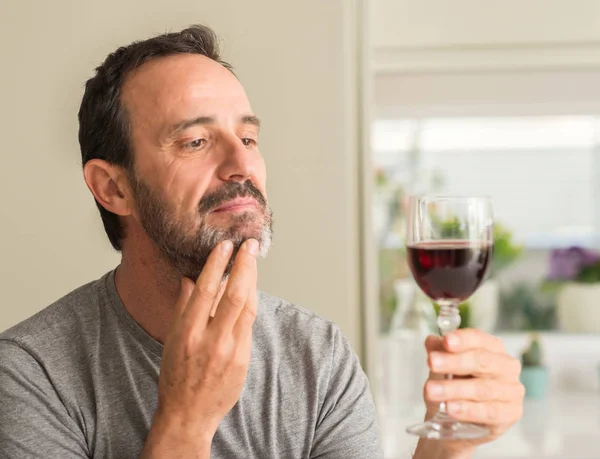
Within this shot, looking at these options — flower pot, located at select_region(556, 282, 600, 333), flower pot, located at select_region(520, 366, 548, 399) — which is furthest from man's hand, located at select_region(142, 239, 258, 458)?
flower pot, located at select_region(556, 282, 600, 333)

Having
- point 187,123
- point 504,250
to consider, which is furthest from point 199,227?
point 504,250

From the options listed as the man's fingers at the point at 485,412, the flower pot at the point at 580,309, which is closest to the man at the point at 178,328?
the man's fingers at the point at 485,412

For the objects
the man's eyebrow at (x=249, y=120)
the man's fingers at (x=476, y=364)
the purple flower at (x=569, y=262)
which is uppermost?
the man's eyebrow at (x=249, y=120)

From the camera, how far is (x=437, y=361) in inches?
39.2

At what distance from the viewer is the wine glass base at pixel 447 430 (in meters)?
0.98

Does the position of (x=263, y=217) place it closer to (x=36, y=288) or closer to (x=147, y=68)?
(x=147, y=68)

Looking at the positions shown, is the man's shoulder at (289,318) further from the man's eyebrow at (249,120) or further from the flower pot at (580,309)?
the flower pot at (580,309)

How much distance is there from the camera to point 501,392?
41.9 inches

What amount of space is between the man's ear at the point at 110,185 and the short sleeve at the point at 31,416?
0.36m

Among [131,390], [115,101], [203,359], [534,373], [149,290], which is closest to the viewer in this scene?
[203,359]

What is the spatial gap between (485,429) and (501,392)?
5 centimetres

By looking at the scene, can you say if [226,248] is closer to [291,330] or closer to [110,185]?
[291,330]

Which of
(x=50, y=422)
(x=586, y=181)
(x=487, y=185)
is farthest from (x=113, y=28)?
(x=586, y=181)

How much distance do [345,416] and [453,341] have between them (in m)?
0.52
